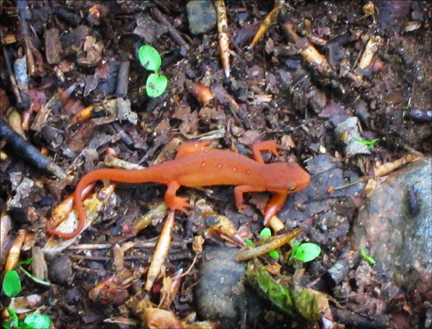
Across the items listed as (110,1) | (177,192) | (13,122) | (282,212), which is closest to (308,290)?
(282,212)

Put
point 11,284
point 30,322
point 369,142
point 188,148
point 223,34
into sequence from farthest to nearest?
point 223,34 → point 188,148 → point 369,142 → point 11,284 → point 30,322

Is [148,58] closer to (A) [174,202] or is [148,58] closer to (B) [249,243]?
(A) [174,202]

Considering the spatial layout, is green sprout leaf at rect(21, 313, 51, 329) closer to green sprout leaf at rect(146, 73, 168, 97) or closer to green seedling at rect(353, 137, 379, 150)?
green sprout leaf at rect(146, 73, 168, 97)

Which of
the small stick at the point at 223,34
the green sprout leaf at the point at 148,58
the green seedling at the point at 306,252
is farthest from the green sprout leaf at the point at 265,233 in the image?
the green sprout leaf at the point at 148,58

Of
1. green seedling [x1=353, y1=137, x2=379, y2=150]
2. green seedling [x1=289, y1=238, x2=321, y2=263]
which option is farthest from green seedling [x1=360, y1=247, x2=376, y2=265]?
green seedling [x1=353, y1=137, x2=379, y2=150]

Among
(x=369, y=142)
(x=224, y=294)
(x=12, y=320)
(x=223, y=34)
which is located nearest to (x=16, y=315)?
(x=12, y=320)

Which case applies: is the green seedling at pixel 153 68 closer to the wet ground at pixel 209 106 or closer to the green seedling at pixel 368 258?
the wet ground at pixel 209 106
